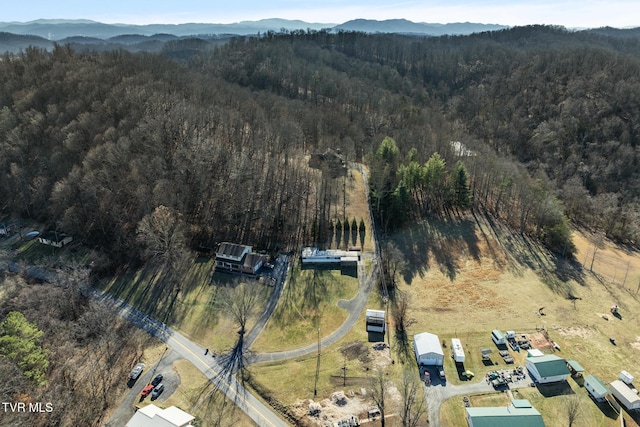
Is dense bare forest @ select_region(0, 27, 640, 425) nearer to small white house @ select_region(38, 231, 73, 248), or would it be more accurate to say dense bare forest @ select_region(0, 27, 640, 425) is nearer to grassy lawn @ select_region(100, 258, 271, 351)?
small white house @ select_region(38, 231, 73, 248)

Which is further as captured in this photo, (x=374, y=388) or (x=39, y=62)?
(x=39, y=62)

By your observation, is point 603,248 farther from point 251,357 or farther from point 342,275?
point 251,357

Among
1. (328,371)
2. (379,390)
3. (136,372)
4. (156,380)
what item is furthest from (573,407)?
(136,372)

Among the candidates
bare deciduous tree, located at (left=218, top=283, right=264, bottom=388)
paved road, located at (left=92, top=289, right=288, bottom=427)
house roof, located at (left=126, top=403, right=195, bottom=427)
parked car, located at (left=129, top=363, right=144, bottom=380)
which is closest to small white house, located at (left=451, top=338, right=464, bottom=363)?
paved road, located at (left=92, top=289, right=288, bottom=427)

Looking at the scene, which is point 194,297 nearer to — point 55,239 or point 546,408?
point 55,239

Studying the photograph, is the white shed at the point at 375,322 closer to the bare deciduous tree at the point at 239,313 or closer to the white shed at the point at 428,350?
the white shed at the point at 428,350

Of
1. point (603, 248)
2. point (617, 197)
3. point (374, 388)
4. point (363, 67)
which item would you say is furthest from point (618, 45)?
point (374, 388)
